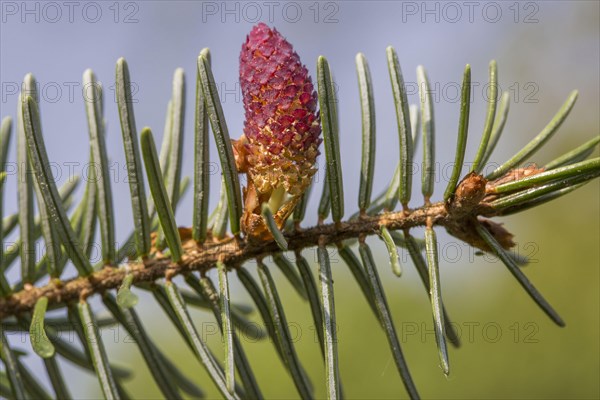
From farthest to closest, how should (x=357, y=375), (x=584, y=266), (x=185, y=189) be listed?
(x=584, y=266) < (x=357, y=375) < (x=185, y=189)

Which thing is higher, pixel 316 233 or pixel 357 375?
pixel 316 233

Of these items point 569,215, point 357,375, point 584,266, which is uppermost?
point 569,215

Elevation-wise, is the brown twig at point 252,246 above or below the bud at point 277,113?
below

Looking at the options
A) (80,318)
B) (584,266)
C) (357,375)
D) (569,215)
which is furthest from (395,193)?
(569,215)

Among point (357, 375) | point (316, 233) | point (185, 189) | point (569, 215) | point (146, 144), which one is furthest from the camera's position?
point (569, 215)

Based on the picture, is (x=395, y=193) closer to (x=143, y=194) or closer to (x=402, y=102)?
(x=402, y=102)

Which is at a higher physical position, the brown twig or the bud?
the bud

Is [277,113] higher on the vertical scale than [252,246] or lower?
higher

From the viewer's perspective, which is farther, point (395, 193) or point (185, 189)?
point (185, 189)
